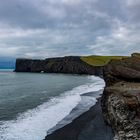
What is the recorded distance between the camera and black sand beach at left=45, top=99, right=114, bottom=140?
2536 cm

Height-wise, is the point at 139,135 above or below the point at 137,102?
below

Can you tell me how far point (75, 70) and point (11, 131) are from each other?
16802cm

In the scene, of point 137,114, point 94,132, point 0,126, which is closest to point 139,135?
point 137,114

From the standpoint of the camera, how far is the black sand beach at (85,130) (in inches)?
998

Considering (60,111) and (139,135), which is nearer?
(139,135)

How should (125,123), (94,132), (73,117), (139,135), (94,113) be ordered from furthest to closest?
(94,113), (73,117), (94,132), (125,123), (139,135)

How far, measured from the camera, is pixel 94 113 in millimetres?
36062

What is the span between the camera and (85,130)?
27.9 m

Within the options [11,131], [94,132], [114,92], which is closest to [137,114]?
[114,92]

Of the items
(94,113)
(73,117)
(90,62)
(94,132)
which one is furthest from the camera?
(90,62)

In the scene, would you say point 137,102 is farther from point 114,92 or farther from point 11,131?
point 11,131

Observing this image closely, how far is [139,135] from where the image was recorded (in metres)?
19.1

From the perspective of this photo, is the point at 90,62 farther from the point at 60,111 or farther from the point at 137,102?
the point at 137,102

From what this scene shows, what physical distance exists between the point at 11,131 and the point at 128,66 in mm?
12933
